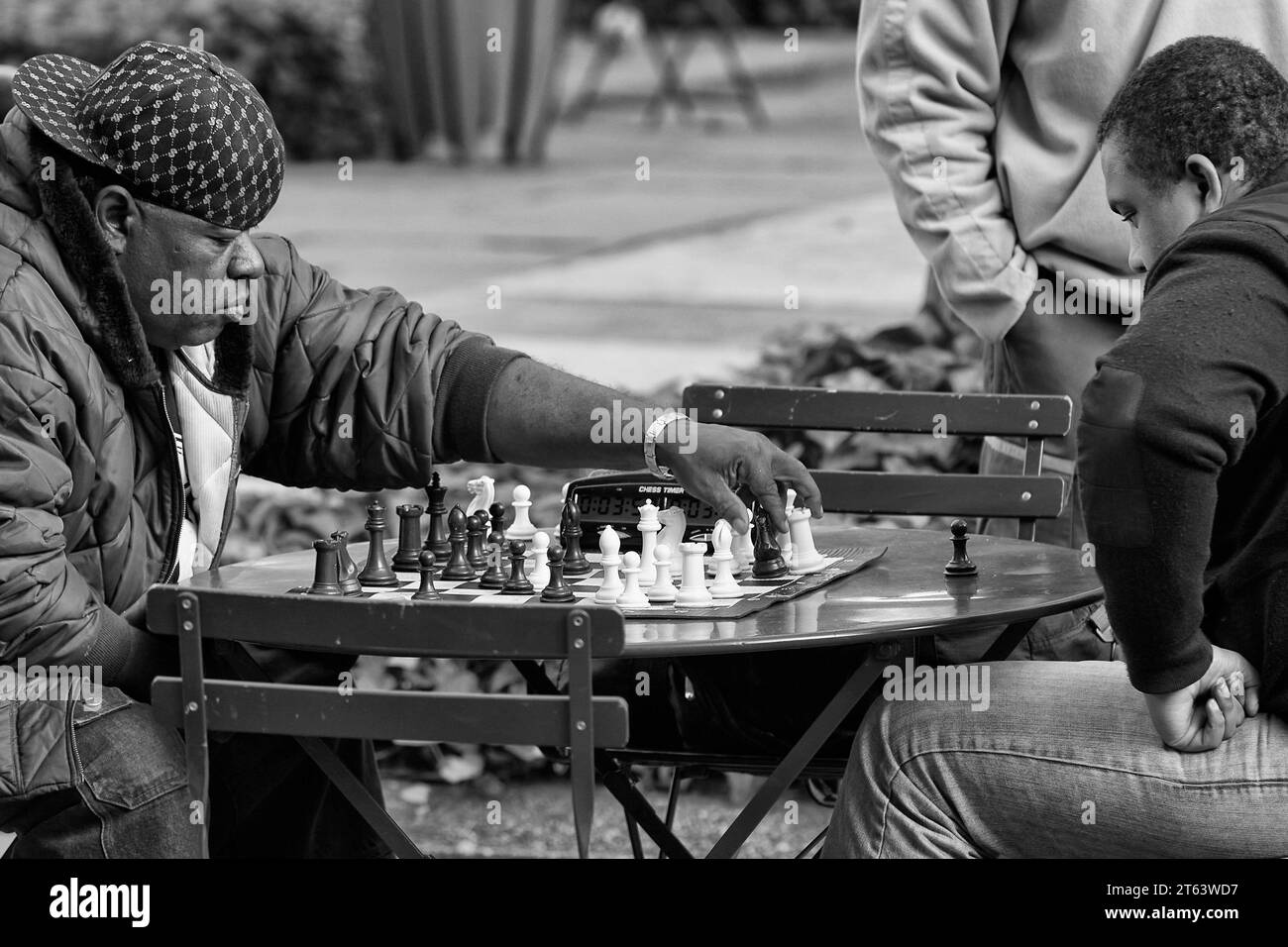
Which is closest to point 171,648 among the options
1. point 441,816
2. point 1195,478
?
point 1195,478

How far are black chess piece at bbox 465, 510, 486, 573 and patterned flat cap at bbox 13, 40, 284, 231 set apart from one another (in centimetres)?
62

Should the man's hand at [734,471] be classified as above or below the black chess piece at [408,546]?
above

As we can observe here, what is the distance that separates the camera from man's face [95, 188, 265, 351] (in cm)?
304

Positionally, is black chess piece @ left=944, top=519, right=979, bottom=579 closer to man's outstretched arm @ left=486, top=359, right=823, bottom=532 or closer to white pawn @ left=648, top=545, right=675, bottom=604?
man's outstretched arm @ left=486, top=359, right=823, bottom=532

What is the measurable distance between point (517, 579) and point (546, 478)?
268 centimetres

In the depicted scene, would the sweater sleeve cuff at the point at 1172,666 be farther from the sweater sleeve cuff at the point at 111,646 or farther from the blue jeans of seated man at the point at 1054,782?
the sweater sleeve cuff at the point at 111,646

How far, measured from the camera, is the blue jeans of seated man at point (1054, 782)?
2.61 m

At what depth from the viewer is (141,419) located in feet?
10.5

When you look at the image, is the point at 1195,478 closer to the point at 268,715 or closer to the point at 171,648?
the point at 268,715

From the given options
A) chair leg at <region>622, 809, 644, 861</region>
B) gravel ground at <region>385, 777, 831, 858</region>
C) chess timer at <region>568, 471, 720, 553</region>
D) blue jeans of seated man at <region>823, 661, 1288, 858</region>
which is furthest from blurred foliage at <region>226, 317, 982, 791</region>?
blue jeans of seated man at <region>823, 661, 1288, 858</region>

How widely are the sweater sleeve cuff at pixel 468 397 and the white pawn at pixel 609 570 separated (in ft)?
1.98

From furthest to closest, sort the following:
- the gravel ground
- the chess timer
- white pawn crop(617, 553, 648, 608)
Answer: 1. the gravel ground
2. the chess timer
3. white pawn crop(617, 553, 648, 608)

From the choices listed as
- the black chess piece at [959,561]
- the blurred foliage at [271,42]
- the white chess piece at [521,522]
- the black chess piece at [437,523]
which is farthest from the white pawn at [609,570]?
the blurred foliage at [271,42]

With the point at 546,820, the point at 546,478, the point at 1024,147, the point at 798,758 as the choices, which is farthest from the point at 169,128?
the point at 546,478
